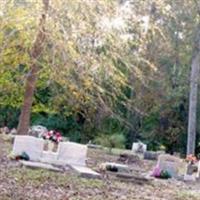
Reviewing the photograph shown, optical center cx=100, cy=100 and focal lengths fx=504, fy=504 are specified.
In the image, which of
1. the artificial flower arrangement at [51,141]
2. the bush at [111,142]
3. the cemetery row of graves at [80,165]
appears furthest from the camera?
the bush at [111,142]

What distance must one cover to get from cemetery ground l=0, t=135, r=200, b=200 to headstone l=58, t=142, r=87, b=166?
1.40 metres

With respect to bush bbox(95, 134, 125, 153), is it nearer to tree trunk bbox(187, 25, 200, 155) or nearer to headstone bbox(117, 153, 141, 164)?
tree trunk bbox(187, 25, 200, 155)

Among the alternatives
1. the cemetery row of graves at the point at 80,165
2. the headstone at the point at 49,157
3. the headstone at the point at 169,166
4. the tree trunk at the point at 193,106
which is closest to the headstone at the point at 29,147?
the cemetery row of graves at the point at 80,165

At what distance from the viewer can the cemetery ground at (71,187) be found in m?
7.42

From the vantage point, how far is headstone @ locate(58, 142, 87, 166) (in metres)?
11.7

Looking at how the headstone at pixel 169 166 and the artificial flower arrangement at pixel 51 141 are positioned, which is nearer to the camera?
the headstone at pixel 169 166

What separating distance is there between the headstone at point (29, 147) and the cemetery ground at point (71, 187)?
23.4 inches

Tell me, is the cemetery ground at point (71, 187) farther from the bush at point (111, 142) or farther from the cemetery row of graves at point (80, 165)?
the bush at point (111, 142)

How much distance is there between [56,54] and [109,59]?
1.28 m

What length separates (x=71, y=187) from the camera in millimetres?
8258

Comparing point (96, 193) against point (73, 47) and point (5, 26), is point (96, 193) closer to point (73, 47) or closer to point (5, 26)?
point (73, 47)

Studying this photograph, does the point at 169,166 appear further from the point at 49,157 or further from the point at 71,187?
the point at 71,187

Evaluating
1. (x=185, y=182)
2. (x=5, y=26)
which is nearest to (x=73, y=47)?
(x=5, y=26)

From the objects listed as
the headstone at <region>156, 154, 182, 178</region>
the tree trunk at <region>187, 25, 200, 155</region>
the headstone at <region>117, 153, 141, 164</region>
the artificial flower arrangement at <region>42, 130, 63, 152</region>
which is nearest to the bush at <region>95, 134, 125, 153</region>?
the tree trunk at <region>187, 25, 200, 155</region>
